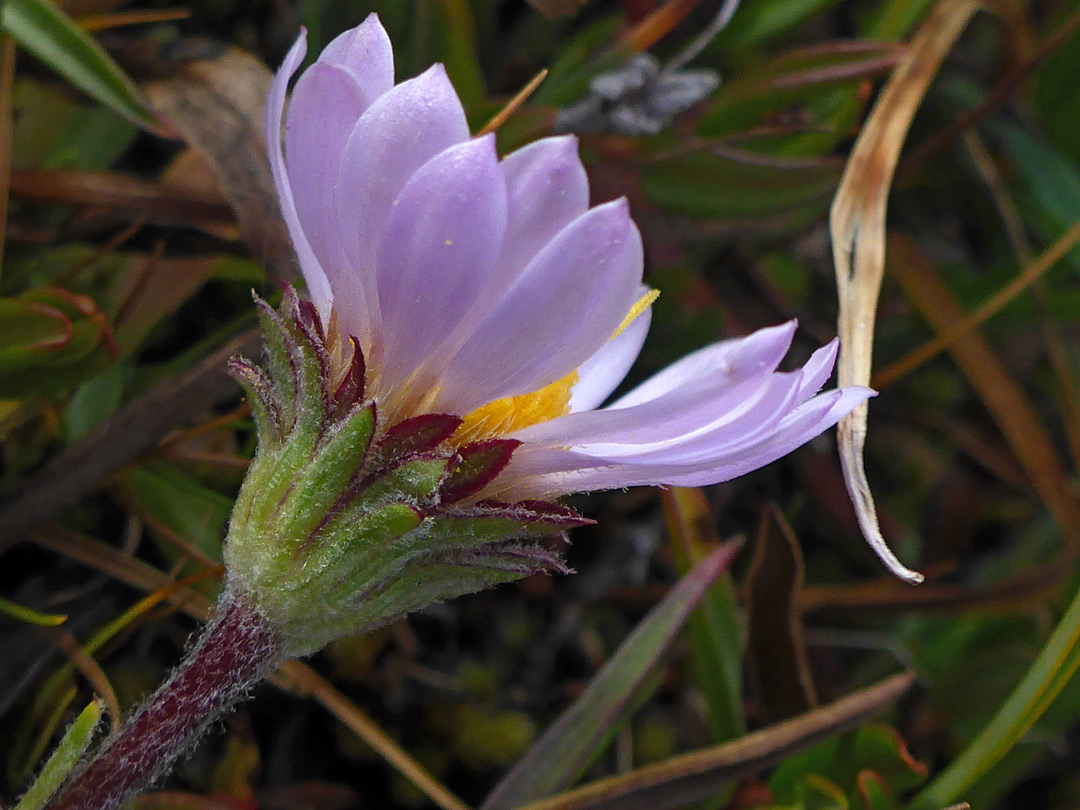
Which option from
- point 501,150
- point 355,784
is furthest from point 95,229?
point 355,784

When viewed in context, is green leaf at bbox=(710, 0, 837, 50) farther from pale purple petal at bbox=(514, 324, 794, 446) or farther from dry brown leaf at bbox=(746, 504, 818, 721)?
pale purple petal at bbox=(514, 324, 794, 446)

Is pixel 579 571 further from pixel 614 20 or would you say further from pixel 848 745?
pixel 614 20

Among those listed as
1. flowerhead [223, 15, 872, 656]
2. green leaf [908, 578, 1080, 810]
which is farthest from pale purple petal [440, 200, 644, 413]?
green leaf [908, 578, 1080, 810]

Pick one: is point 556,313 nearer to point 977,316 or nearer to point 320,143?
point 320,143

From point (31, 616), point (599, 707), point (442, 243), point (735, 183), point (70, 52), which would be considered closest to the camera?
point (442, 243)

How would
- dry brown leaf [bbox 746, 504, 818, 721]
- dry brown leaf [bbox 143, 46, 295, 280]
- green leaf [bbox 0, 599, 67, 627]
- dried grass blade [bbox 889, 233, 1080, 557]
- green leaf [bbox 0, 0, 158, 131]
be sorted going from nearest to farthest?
1. green leaf [bbox 0, 599, 67, 627]
2. green leaf [bbox 0, 0, 158, 131]
3. dry brown leaf [bbox 143, 46, 295, 280]
4. dry brown leaf [bbox 746, 504, 818, 721]
5. dried grass blade [bbox 889, 233, 1080, 557]

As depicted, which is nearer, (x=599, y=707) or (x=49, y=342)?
(x=49, y=342)

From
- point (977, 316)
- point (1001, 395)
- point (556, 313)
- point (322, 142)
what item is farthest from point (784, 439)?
point (1001, 395)
